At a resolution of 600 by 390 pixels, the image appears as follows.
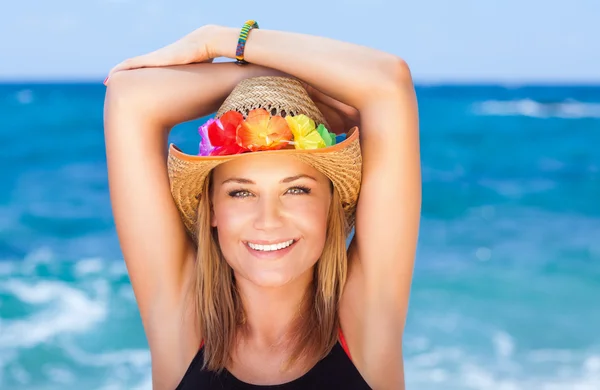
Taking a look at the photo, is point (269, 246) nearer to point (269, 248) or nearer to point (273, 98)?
point (269, 248)

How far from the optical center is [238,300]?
2951 mm

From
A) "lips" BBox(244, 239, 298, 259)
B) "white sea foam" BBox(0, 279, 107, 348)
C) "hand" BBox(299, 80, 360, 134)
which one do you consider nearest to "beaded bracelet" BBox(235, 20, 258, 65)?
"hand" BBox(299, 80, 360, 134)

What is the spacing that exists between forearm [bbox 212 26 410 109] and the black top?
2.77 feet

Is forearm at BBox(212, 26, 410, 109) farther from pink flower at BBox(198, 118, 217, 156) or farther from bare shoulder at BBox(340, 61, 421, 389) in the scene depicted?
pink flower at BBox(198, 118, 217, 156)

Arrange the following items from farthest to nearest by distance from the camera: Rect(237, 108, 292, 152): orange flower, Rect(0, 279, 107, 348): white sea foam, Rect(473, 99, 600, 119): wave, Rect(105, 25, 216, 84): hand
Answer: Rect(473, 99, 600, 119): wave, Rect(0, 279, 107, 348): white sea foam, Rect(105, 25, 216, 84): hand, Rect(237, 108, 292, 152): orange flower

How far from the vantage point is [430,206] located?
12.6 m

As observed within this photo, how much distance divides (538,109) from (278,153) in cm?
2967

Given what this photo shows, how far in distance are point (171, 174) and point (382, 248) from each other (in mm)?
723

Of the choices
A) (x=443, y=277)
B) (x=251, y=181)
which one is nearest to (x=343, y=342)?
(x=251, y=181)

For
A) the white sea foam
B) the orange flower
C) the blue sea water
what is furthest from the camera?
the white sea foam

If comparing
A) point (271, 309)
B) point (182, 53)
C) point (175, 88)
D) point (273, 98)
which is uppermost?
point (182, 53)

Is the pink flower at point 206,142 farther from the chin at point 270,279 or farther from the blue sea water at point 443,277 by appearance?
the blue sea water at point 443,277

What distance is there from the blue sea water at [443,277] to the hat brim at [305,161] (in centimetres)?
383

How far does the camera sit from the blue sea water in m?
6.75
